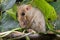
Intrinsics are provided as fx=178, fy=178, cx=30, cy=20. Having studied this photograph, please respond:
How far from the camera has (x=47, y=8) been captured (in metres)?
0.44

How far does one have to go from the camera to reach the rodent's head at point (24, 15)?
43 centimetres

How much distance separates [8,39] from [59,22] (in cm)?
13

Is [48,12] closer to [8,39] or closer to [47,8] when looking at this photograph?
[47,8]

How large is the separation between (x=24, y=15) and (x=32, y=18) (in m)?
0.02

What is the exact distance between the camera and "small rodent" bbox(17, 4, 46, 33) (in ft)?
1.39

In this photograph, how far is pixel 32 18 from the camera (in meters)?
0.42

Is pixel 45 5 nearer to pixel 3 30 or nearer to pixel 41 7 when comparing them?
pixel 41 7

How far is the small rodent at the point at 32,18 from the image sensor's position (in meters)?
0.42

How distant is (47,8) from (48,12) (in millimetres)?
11

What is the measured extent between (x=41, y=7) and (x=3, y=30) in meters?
0.11

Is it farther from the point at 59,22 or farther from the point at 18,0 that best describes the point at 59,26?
the point at 18,0

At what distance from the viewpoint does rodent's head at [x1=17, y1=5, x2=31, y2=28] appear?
1.40ft

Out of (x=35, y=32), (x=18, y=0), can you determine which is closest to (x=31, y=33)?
(x=35, y=32)

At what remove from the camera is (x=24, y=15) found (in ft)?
1.41
